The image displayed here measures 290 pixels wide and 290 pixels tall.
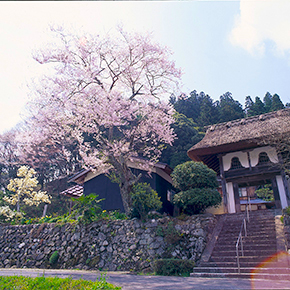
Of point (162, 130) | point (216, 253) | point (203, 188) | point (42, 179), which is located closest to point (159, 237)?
point (216, 253)

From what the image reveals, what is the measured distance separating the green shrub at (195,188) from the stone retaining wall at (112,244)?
821 millimetres

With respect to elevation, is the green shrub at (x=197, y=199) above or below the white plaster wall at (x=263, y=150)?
below

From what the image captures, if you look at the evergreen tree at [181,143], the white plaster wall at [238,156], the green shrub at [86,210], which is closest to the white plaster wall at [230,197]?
the white plaster wall at [238,156]

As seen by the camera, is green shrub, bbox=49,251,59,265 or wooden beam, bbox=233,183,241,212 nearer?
green shrub, bbox=49,251,59,265

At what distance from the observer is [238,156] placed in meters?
14.5

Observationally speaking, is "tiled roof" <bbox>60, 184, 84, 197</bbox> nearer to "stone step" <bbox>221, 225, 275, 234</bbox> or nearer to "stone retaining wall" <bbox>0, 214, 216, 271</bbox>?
"stone retaining wall" <bbox>0, 214, 216, 271</bbox>

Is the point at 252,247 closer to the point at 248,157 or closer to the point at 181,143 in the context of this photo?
the point at 248,157

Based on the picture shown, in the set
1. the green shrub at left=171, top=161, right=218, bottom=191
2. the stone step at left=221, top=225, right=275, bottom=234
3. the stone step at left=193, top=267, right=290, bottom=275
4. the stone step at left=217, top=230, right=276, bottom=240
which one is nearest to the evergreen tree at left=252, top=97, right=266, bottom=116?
the green shrub at left=171, top=161, right=218, bottom=191

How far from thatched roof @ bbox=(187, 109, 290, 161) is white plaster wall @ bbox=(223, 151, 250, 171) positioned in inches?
15.8

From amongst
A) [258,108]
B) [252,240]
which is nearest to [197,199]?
[252,240]

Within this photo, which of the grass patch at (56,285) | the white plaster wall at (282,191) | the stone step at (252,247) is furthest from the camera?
the white plaster wall at (282,191)

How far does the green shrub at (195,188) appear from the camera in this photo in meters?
11.0

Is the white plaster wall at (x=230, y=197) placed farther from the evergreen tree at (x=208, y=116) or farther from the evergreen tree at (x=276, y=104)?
the evergreen tree at (x=276, y=104)

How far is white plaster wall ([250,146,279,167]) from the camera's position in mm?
13367
